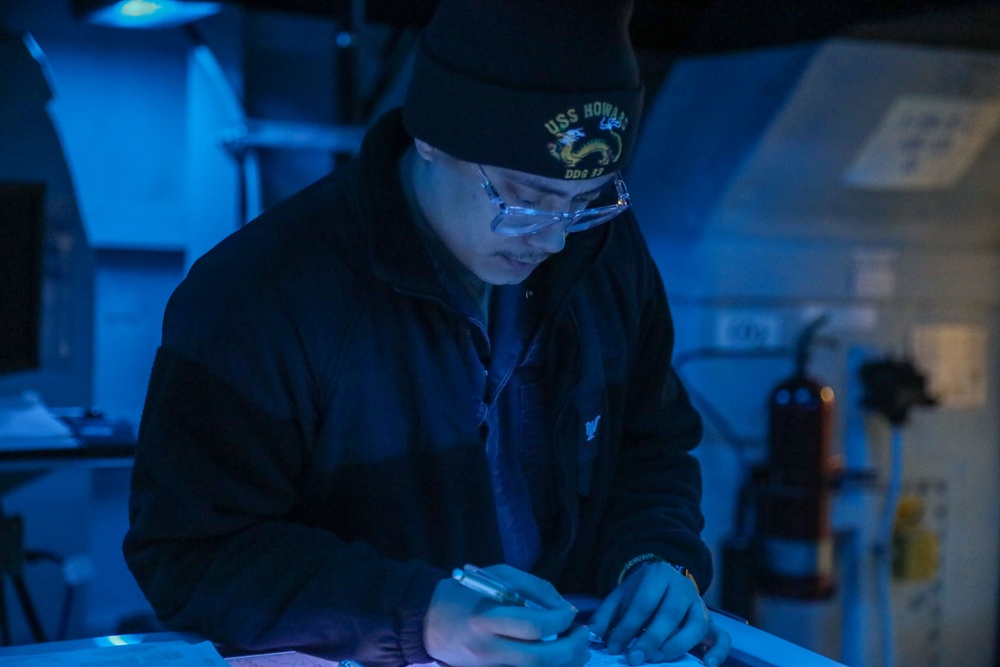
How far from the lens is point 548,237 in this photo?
1.12 metres

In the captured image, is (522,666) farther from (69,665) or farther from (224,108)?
(224,108)

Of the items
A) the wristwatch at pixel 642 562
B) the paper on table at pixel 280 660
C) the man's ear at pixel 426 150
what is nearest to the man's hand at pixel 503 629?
the paper on table at pixel 280 660

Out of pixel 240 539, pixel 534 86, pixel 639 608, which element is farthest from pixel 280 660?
pixel 534 86

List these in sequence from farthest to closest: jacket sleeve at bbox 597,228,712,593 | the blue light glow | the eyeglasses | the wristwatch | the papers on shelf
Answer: the blue light glow, the papers on shelf, jacket sleeve at bbox 597,228,712,593, the wristwatch, the eyeglasses

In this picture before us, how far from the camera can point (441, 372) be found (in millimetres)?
1173

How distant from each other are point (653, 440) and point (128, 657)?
73 centimetres

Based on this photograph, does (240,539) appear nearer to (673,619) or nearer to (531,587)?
(531,587)

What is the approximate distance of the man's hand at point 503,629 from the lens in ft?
2.94

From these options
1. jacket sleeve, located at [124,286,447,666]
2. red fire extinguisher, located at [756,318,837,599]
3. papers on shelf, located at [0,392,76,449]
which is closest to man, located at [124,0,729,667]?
jacket sleeve, located at [124,286,447,666]

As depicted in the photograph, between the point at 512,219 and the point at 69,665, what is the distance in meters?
0.58

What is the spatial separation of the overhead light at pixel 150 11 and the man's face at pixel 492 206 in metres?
1.33

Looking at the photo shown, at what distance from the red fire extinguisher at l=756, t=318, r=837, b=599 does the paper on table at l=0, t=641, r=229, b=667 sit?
182 cm

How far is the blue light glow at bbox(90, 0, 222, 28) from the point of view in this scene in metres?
2.26

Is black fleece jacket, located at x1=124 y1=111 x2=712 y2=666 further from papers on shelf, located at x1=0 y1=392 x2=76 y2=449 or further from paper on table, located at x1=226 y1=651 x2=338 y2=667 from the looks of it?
papers on shelf, located at x1=0 y1=392 x2=76 y2=449
